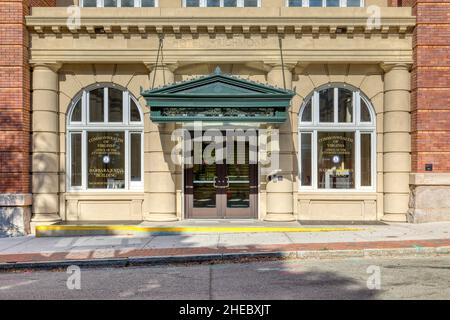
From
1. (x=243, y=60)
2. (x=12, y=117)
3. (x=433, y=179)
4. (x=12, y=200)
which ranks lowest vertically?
(x=12, y=200)

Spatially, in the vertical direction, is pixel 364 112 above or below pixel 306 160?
above

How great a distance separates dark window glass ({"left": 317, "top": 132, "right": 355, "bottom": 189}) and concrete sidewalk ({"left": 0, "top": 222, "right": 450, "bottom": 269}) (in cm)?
190

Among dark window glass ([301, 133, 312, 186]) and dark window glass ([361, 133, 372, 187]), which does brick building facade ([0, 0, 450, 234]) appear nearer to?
dark window glass ([361, 133, 372, 187])

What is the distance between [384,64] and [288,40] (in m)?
2.96

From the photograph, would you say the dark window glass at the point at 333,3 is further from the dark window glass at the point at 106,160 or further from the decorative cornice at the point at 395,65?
the dark window glass at the point at 106,160

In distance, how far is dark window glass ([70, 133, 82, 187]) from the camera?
46.3ft

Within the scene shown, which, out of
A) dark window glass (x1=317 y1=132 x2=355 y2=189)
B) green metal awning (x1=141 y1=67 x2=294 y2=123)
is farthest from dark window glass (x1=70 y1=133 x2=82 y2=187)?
dark window glass (x1=317 y1=132 x2=355 y2=189)

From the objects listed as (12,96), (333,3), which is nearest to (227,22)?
(333,3)

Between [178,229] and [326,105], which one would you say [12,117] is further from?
[326,105]

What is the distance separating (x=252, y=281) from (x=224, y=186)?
22.2 feet

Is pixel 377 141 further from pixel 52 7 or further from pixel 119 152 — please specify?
pixel 52 7

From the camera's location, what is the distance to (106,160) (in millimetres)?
14156

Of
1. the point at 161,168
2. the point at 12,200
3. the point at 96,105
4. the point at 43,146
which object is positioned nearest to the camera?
the point at 12,200

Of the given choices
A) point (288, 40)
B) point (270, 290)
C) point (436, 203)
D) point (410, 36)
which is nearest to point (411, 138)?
point (436, 203)
